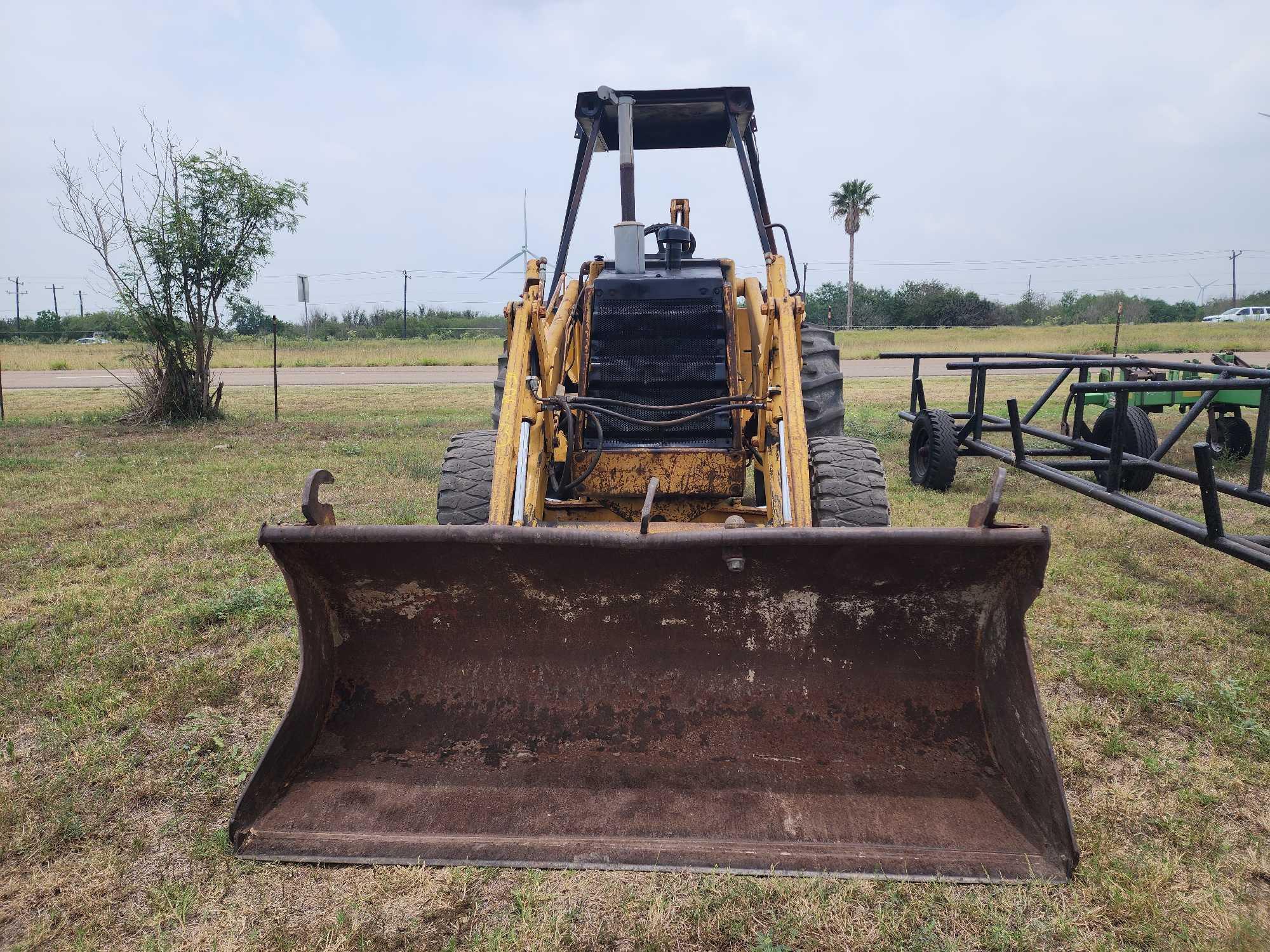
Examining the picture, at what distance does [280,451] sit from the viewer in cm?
970

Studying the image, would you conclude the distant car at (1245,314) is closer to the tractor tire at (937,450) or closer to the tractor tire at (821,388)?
the tractor tire at (937,450)

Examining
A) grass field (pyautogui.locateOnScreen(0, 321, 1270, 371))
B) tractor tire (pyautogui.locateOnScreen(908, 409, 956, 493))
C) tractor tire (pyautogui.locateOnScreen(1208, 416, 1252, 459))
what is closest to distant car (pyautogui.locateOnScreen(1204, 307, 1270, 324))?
grass field (pyautogui.locateOnScreen(0, 321, 1270, 371))

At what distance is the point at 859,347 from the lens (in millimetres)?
31734

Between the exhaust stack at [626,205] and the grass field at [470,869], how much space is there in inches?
101

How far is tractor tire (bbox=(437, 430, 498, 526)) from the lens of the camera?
412 cm

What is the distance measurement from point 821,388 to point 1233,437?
5.22 m

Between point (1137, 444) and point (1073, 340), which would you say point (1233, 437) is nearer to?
point (1137, 444)

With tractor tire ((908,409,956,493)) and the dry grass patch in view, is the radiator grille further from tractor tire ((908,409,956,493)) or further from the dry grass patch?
the dry grass patch

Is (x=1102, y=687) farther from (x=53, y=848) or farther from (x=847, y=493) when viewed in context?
(x=53, y=848)

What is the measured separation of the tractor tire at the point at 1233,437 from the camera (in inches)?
326

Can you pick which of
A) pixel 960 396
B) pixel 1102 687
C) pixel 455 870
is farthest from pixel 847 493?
pixel 960 396

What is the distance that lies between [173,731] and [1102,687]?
11.9ft

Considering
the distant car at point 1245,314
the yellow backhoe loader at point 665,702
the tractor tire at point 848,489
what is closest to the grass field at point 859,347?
the distant car at point 1245,314

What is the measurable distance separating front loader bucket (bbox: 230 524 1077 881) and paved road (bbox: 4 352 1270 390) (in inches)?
733
